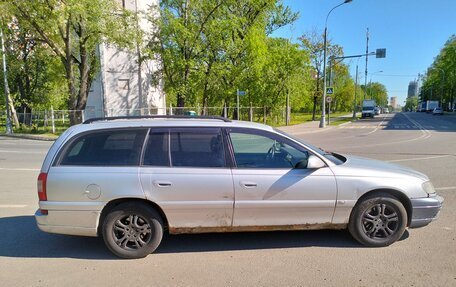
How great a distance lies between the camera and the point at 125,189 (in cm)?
361

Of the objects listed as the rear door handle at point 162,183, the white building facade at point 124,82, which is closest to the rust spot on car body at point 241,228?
the rear door handle at point 162,183

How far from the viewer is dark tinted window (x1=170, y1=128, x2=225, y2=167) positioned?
377 centimetres

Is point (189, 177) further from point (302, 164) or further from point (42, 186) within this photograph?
point (42, 186)

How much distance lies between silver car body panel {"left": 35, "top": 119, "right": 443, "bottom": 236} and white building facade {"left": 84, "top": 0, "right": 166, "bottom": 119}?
82.8 feet

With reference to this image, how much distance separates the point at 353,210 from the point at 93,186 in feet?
10.2

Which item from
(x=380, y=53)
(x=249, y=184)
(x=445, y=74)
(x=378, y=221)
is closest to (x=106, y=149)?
(x=249, y=184)

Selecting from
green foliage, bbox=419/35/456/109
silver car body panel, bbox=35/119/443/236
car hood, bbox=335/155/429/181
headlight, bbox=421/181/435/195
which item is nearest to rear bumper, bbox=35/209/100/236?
silver car body panel, bbox=35/119/443/236

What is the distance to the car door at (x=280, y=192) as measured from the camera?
373cm

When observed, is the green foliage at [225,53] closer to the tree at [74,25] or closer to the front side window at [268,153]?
the tree at [74,25]

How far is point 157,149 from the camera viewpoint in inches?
148

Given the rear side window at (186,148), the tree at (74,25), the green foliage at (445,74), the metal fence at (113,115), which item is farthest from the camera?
the green foliage at (445,74)

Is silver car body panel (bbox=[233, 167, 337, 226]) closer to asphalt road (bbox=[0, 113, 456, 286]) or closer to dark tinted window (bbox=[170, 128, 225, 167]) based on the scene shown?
dark tinted window (bbox=[170, 128, 225, 167])

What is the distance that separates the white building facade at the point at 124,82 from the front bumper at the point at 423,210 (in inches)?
1041

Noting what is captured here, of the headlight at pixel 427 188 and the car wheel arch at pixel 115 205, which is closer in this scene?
the car wheel arch at pixel 115 205
